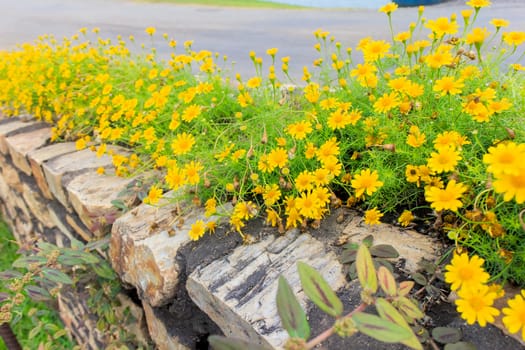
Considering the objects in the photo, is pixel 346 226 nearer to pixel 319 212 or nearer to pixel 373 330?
pixel 319 212

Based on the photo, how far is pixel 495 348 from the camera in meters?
0.96

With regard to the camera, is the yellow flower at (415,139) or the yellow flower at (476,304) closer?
the yellow flower at (476,304)

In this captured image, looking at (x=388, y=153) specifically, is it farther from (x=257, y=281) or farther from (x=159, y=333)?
(x=159, y=333)

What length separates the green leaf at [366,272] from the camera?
2.86 feet

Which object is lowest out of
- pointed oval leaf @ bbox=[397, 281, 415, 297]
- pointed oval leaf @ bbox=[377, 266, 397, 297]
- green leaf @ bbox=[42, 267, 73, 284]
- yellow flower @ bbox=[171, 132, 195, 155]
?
green leaf @ bbox=[42, 267, 73, 284]

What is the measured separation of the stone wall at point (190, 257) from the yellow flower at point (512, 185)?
409mm

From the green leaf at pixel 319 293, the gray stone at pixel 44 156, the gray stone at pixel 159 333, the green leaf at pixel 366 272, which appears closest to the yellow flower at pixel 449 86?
the green leaf at pixel 366 272

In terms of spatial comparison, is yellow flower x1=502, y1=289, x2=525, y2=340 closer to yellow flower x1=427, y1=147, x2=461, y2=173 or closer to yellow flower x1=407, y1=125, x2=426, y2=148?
yellow flower x1=427, y1=147, x2=461, y2=173

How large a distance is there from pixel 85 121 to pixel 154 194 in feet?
4.40

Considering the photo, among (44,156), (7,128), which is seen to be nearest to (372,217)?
(44,156)

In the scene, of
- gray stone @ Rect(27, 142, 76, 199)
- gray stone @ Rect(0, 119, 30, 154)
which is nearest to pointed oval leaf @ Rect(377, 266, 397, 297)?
gray stone @ Rect(27, 142, 76, 199)

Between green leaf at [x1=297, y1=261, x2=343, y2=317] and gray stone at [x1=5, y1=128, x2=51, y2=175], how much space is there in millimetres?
2439

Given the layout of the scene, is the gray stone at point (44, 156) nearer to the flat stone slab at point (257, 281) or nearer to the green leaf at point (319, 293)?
the flat stone slab at point (257, 281)

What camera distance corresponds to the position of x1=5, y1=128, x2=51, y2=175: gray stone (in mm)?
2732
